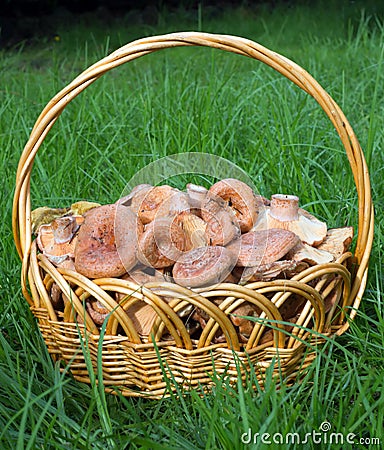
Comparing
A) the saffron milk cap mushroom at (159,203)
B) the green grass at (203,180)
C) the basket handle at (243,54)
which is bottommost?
the green grass at (203,180)

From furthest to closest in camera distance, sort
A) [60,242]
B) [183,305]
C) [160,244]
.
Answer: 1. [60,242]
2. [160,244]
3. [183,305]

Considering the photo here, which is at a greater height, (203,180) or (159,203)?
(159,203)

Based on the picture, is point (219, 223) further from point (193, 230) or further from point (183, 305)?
point (183, 305)

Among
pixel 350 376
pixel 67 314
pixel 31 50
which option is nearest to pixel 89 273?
pixel 67 314

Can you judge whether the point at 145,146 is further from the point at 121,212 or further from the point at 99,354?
the point at 99,354

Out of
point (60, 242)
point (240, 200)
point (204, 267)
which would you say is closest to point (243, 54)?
point (240, 200)

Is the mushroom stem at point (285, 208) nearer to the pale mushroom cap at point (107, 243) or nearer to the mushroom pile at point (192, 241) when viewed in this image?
the mushroom pile at point (192, 241)

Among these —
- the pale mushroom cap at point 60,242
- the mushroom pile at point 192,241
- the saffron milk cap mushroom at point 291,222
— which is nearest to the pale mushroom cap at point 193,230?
the mushroom pile at point 192,241
